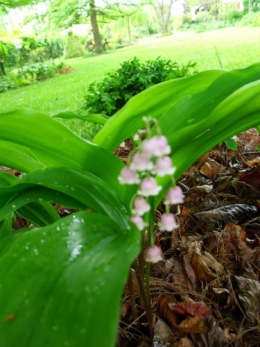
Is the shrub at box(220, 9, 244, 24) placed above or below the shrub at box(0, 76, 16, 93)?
below

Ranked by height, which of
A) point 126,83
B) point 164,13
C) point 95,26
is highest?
point 126,83

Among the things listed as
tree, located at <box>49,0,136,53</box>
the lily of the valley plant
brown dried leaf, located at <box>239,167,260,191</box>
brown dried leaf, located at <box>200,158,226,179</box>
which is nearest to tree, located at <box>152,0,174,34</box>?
tree, located at <box>49,0,136,53</box>

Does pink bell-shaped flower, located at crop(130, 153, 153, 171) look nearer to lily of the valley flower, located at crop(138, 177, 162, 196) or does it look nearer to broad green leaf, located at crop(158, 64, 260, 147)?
lily of the valley flower, located at crop(138, 177, 162, 196)

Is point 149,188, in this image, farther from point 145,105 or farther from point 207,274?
point 207,274

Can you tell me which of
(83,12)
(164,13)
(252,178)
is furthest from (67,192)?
(164,13)

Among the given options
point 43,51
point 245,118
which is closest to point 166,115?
point 245,118

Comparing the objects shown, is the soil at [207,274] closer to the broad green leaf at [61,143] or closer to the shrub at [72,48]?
the broad green leaf at [61,143]
